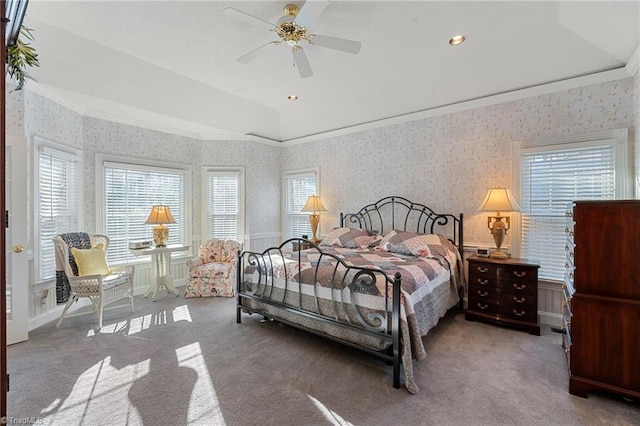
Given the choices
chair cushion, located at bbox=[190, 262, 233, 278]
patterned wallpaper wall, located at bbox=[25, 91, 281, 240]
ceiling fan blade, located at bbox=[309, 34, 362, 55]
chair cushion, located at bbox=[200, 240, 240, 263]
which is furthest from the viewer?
chair cushion, located at bbox=[200, 240, 240, 263]

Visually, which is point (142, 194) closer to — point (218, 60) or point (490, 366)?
point (218, 60)

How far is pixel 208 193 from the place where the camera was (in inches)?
219

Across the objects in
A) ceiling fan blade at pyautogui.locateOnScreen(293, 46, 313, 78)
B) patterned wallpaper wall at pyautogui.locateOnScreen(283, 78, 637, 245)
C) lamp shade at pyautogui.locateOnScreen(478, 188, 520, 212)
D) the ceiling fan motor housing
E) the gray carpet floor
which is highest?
the ceiling fan motor housing

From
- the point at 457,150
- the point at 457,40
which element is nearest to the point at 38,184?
the point at 457,40

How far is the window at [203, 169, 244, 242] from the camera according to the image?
18.3 ft

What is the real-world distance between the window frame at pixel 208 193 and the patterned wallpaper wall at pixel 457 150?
1.55 metres

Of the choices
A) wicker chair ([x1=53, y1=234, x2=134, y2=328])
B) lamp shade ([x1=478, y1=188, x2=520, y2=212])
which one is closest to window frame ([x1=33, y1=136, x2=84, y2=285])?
wicker chair ([x1=53, y1=234, x2=134, y2=328])

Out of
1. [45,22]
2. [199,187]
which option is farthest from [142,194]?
[45,22]

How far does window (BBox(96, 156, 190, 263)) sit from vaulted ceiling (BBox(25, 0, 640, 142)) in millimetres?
890

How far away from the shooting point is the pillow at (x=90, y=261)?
351 centimetres

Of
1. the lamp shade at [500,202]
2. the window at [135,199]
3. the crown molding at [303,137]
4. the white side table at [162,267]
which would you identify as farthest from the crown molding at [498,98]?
the white side table at [162,267]

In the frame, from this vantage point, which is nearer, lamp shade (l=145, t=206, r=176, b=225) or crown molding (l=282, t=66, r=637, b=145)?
crown molding (l=282, t=66, r=637, b=145)

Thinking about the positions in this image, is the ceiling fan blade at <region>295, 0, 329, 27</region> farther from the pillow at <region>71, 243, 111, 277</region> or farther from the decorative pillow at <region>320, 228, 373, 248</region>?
the pillow at <region>71, 243, 111, 277</region>

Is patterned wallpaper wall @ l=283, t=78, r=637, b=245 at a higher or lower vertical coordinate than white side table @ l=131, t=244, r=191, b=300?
higher
